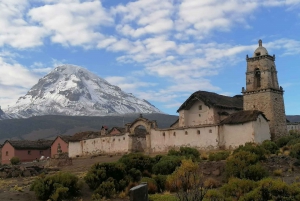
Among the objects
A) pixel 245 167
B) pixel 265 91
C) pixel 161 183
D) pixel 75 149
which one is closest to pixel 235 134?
pixel 265 91

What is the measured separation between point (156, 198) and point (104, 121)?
486 feet

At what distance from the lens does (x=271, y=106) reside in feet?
115

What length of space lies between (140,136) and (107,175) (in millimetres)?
21579

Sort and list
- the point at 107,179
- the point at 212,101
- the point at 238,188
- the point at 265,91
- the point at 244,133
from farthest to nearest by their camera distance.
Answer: the point at 212,101 < the point at 265,91 < the point at 244,133 < the point at 107,179 < the point at 238,188

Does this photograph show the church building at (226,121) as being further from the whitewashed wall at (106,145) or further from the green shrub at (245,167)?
the green shrub at (245,167)

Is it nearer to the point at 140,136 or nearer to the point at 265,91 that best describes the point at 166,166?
the point at 265,91

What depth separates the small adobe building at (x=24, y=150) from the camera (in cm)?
5634

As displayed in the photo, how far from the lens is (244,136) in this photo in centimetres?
3192

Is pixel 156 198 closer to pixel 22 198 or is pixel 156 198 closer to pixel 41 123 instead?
pixel 22 198

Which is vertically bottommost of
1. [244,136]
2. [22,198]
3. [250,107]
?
[22,198]

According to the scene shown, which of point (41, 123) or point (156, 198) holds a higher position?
point (41, 123)

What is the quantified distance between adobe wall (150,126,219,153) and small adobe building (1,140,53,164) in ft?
87.3

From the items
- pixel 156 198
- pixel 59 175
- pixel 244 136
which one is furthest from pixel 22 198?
pixel 244 136

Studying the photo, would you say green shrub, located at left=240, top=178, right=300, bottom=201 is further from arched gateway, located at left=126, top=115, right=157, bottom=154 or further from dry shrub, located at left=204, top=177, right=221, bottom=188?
arched gateway, located at left=126, top=115, right=157, bottom=154
